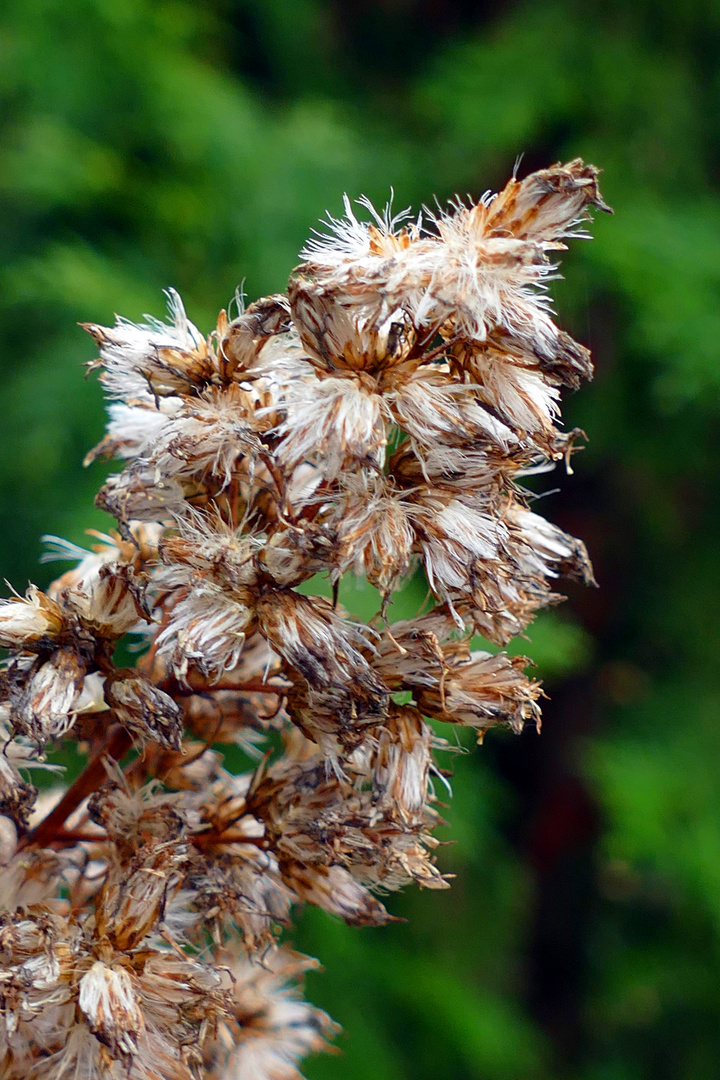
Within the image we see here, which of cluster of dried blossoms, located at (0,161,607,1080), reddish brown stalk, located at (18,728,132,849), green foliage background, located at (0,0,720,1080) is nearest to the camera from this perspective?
cluster of dried blossoms, located at (0,161,607,1080)

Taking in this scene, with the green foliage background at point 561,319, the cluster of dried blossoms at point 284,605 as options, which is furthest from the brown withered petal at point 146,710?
the green foliage background at point 561,319

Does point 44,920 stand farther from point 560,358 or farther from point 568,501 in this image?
point 568,501

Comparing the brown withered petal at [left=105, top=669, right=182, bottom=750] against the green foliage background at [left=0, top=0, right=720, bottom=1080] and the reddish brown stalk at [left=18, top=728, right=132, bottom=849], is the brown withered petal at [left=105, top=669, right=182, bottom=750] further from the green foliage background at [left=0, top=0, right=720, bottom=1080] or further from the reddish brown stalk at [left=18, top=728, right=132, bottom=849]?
the green foliage background at [left=0, top=0, right=720, bottom=1080]

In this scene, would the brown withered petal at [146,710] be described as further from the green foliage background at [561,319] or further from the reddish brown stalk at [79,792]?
the green foliage background at [561,319]

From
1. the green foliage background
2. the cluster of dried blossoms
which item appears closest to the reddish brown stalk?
the cluster of dried blossoms

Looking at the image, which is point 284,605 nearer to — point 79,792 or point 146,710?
point 146,710

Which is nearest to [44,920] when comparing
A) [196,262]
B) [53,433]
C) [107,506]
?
[107,506]

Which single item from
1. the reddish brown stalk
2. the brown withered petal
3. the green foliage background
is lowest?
the reddish brown stalk
